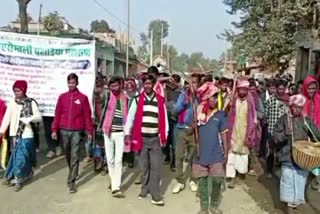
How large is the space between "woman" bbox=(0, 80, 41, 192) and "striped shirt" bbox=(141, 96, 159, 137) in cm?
176

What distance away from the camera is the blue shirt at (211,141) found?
654cm

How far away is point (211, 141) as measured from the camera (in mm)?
6551

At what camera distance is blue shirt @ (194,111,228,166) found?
654 cm

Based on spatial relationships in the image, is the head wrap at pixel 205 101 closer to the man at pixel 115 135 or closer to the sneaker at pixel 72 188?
the man at pixel 115 135

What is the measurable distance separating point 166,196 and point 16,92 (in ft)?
8.80

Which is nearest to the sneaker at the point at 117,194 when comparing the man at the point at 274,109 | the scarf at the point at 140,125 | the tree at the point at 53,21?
the scarf at the point at 140,125

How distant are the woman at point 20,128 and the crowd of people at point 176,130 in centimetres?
1

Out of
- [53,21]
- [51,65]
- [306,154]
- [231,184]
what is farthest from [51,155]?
[53,21]

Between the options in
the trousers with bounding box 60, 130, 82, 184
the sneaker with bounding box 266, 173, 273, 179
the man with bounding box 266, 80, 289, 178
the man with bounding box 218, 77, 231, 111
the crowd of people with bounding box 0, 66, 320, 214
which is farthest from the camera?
the sneaker with bounding box 266, 173, 273, 179

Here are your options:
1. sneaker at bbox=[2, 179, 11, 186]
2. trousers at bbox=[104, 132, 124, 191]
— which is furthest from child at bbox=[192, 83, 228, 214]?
sneaker at bbox=[2, 179, 11, 186]

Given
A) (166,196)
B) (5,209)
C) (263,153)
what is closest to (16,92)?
(5,209)

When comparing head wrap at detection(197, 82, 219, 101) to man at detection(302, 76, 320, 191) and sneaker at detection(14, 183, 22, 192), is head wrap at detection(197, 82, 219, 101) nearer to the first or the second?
man at detection(302, 76, 320, 191)

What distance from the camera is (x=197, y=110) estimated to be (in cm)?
675

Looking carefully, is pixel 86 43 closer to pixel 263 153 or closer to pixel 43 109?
pixel 43 109
